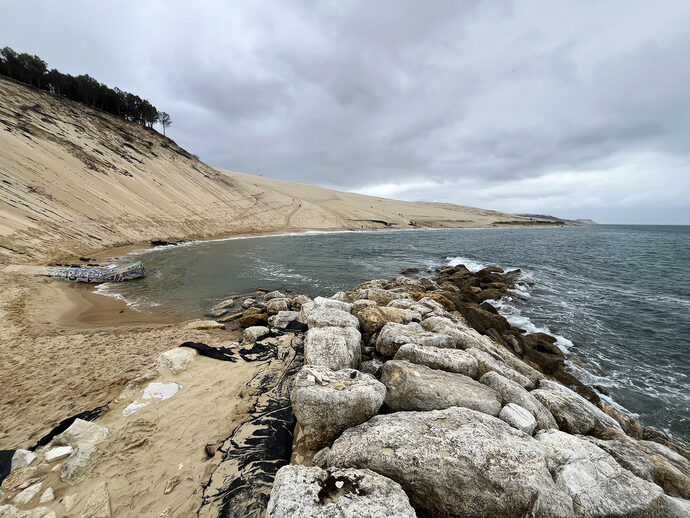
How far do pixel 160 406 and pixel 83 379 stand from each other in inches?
105

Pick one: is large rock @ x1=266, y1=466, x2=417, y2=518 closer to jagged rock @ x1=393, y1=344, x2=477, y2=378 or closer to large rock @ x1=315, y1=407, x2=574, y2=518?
large rock @ x1=315, y1=407, x2=574, y2=518

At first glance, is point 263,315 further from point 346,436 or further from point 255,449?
point 346,436

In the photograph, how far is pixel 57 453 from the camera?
3613mm

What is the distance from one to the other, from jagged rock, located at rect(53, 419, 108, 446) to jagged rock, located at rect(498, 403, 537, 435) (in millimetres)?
6388

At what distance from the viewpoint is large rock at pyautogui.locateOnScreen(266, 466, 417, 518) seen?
8.02 feet

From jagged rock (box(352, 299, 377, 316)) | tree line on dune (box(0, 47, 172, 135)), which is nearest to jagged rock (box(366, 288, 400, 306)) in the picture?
jagged rock (box(352, 299, 377, 316))

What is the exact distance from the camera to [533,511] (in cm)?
275

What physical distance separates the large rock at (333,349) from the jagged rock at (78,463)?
10.9ft

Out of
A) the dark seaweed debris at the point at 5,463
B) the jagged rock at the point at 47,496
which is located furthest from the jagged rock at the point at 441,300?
the dark seaweed debris at the point at 5,463

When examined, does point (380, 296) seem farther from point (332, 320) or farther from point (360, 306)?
point (332, 320)

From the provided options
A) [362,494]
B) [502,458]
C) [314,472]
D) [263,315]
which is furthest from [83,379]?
[502,458]

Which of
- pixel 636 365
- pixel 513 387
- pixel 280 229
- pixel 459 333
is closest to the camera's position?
pixel 513 387

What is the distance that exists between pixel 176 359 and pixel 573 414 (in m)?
8.60

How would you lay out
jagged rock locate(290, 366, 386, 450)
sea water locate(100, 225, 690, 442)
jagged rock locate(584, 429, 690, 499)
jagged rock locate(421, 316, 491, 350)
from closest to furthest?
jagged rock locate(290, 366, 386, 450) < jagged rock locate(584, 429, 690, 499) < jagged rock locate(421, 316, 491, 350) < sea water locate(100, 225, 690, 442)
